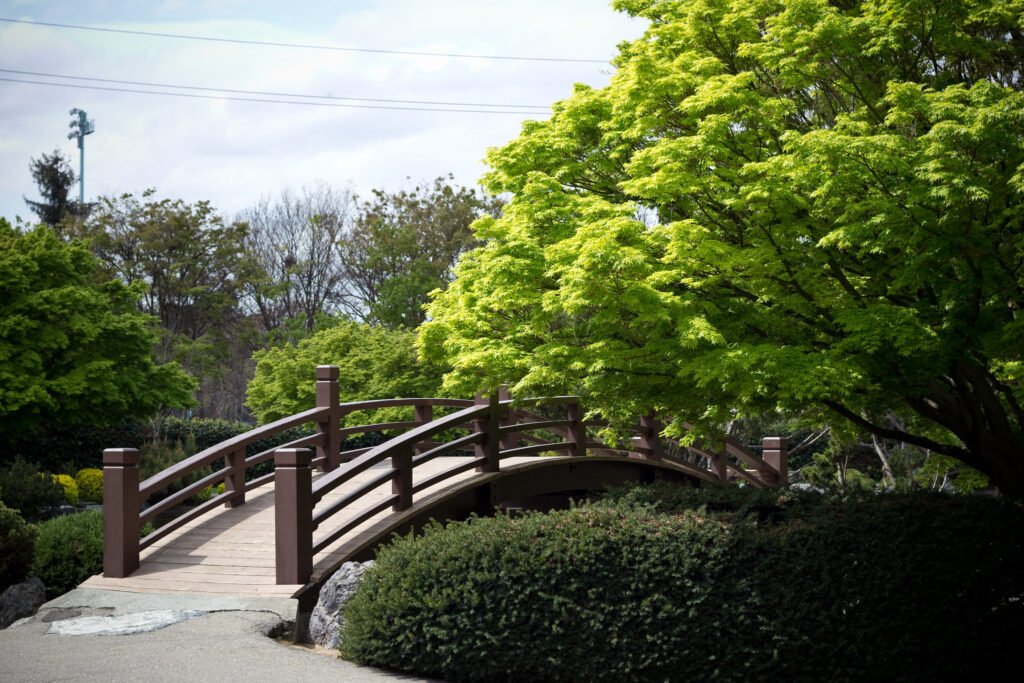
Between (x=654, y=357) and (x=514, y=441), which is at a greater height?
(x=654, y=357)

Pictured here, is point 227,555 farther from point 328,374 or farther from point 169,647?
point 328,374

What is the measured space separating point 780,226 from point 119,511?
7194mm

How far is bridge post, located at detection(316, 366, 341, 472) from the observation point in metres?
13.3

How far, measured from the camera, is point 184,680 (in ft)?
24.0

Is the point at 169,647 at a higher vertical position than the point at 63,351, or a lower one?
lower

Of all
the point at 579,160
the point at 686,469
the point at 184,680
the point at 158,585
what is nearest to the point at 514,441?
the point at 686,469

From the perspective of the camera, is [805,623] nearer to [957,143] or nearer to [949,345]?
[949,345]

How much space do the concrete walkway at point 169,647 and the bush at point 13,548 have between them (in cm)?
177

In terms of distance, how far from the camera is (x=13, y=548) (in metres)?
11.1

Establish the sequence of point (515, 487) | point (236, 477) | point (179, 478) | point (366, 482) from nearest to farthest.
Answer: point (179, 478)
point (236, 477)
point (366, 482)
point (515, 487)

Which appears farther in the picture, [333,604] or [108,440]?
[108,440]

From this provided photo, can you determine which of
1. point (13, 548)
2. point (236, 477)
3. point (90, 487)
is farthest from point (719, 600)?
point (90, 487)

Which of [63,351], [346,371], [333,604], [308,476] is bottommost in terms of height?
[333,604]

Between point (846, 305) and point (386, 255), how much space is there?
28.1 metres
